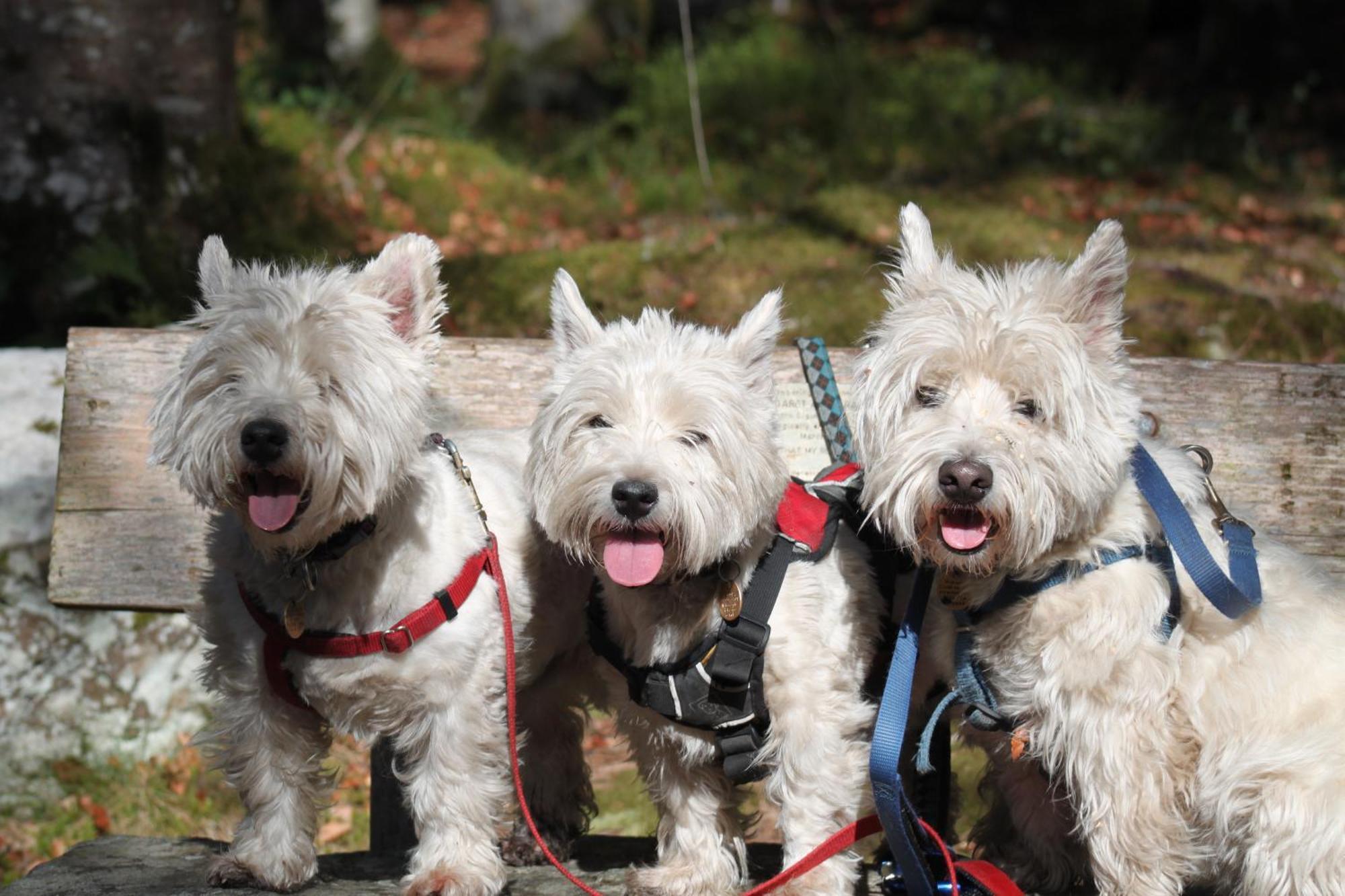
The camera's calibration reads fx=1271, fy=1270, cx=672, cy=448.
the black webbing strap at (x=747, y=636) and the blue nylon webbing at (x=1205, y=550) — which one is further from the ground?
the blue nylon webbing at (x=1205, y=550)

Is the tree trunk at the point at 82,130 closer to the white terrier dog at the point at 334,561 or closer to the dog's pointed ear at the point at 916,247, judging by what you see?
the white terrier dog at the point at 334,561

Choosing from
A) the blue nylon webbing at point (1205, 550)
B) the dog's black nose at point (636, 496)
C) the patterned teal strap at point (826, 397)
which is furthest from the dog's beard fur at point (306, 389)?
the blue nylon webbing at point (1205, 550)

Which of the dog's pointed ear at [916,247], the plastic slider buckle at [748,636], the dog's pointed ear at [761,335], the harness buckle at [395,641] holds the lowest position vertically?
Result: the harness buckle at [395,641]

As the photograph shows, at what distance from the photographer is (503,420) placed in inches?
186

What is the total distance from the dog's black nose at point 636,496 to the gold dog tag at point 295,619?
0.96m

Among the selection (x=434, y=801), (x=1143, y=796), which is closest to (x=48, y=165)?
(x=434, y=801)

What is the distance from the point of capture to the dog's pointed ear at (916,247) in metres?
3.69

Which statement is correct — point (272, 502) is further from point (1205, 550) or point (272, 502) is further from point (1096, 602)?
point (1205, 550)

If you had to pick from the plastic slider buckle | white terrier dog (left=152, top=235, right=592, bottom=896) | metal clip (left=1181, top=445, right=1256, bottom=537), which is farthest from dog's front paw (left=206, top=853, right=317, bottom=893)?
metal clip (left=1181, top=445, right=1256, bottom=537)

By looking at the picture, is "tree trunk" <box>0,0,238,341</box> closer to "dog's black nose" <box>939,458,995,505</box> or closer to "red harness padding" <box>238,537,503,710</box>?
"red harness padding" <box>238,537,503,710</box>

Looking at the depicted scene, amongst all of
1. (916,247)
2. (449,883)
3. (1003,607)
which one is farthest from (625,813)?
(916,247)

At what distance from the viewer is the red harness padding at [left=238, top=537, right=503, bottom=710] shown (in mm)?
3543

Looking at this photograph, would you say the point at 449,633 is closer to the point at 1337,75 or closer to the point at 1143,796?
the point at 1143,796

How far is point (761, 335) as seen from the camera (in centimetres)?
374
